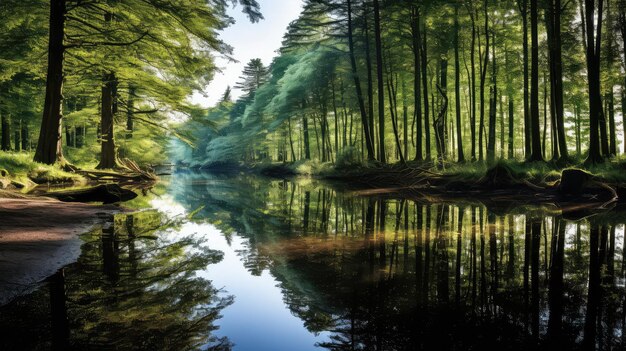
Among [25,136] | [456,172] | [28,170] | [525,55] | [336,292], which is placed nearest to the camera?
[336,292]

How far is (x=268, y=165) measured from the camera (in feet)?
153

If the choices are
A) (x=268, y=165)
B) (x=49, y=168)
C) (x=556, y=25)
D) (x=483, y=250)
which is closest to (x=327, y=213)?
(x=483, y=250)

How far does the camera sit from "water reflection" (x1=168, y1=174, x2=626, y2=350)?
297 cm

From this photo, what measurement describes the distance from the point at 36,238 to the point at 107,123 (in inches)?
658

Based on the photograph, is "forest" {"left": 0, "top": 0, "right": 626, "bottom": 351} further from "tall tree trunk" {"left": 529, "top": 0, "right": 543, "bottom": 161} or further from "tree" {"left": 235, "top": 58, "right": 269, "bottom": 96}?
"tree" {"left": 235, "top": 58, "right": 269, "bottom": 96}

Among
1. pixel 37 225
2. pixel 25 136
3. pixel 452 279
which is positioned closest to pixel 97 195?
pixel 37 225

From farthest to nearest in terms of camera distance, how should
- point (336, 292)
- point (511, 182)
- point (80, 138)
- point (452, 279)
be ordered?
point (80, 138) → point (511, 182) → point (452, 279) → point (336, 292)

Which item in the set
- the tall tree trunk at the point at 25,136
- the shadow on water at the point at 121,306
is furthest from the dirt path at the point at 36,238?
the tall tree trunk at the point at 25,136

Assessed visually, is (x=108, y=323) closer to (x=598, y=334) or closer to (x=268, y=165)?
(x=598, y=334)

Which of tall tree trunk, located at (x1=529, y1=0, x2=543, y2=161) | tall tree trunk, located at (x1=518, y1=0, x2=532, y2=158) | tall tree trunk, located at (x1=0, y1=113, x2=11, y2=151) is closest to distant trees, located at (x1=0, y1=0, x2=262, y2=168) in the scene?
tall tree trunk, located at (x1=0, y1=113, x2=11, y2=151)

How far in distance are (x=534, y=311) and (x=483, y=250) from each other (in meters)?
2.30

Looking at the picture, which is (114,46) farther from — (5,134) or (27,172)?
(5,134)

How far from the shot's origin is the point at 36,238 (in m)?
5.32

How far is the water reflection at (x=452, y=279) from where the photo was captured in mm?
2975
